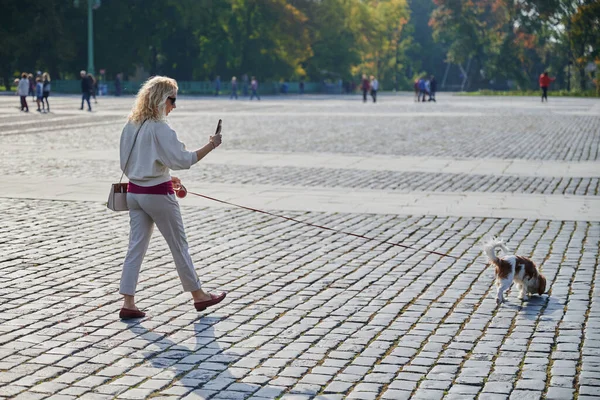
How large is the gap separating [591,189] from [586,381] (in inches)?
393

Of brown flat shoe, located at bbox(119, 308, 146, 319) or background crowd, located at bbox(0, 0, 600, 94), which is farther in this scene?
background crowd, located at bbox(0, 0, 600, 94)

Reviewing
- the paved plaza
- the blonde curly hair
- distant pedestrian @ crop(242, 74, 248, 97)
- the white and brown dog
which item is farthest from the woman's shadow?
distant pedestrian @ crop(242, 74, 248, 97)

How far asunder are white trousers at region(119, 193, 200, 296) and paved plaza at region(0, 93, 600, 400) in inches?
11.9

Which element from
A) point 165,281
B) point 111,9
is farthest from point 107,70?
point 165,281

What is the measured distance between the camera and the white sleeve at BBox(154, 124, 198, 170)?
22.6ft

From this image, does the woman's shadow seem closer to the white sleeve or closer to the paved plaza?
the paved plaza

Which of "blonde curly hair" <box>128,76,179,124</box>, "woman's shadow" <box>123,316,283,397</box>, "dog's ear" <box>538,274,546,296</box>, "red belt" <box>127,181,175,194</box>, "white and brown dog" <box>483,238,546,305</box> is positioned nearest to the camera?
"woman's shadow" <box>123,316,283,397</box>

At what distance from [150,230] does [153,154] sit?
64 cm

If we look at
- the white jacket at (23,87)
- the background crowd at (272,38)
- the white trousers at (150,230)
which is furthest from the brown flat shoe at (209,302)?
the background crowd at (272,38)

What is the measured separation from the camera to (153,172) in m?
7.00

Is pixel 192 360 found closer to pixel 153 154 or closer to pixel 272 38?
pixel 153 154

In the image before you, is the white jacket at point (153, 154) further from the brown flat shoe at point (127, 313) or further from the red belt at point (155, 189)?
the brown flat shoe at point (127, 313)

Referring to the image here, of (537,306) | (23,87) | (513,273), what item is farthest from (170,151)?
(23,87)

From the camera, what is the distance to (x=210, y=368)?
19.8ft
